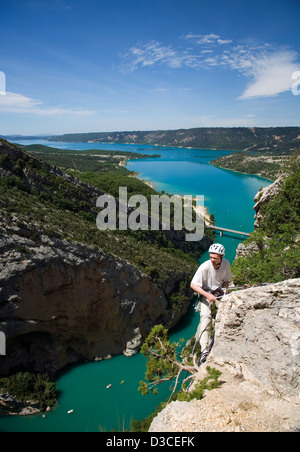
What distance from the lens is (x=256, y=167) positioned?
12888cm

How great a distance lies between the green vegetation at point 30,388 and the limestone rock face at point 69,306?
0.75 m

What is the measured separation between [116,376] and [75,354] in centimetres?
425

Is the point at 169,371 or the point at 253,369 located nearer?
the point at 253,369

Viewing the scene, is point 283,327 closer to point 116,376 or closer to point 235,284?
point 235,284

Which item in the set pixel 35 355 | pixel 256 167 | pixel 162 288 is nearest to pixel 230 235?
pixel 162 288

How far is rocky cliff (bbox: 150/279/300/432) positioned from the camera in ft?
13.8

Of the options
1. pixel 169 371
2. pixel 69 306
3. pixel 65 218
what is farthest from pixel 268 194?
pixel 65 218

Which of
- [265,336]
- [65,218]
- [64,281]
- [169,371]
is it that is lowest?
[64,281]

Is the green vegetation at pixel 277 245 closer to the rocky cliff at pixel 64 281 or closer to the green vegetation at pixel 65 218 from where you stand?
the rocky cliff at pixel 64 281

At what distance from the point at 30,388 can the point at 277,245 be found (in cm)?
2054

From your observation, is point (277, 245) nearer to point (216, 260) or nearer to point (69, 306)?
point (216, 260)

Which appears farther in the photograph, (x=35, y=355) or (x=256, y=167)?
(x=256, y=167)

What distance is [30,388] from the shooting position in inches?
771

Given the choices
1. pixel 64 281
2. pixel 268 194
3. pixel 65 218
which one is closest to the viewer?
pixel 268 194
